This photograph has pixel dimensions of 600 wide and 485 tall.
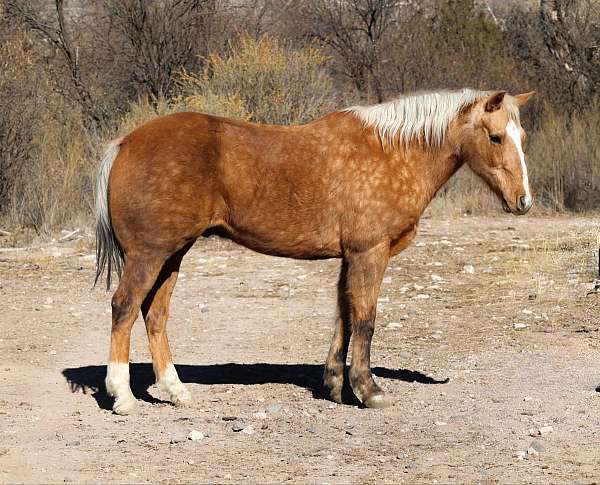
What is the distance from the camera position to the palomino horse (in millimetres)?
6453

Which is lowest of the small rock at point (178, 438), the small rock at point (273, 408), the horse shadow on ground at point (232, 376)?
the horse shadow on ground at point (232, 376)

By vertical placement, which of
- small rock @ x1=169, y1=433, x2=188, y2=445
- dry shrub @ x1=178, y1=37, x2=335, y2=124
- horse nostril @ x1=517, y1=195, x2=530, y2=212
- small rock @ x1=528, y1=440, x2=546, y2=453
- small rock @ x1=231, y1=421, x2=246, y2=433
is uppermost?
horse nostril @ x1=517, y1=195, x2=530, y2=212

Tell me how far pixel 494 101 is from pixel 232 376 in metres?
2.90

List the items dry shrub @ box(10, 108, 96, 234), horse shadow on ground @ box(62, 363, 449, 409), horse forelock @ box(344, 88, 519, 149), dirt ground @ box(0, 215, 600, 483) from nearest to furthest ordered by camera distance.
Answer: dirt ground @ box(0, 215, 600, 483)
horse forelock @ box(344, 88, 519, 149)
horse shadow on ground @ box(62, 363, 449, 409)
dry shrub @ box(10, 108, 96, 234)

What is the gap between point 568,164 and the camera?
56.9 ft

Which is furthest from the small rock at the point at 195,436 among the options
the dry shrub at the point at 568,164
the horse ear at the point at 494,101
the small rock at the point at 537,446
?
the dry shrub at the point at 568,164

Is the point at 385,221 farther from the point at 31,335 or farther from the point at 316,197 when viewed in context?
the point at 31,335

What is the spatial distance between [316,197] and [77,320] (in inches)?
153

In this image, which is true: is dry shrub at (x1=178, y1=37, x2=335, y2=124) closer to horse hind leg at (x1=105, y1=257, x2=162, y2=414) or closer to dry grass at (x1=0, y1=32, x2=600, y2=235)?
dry grass at (x1=0, y1=32, x2=600, y2=235)

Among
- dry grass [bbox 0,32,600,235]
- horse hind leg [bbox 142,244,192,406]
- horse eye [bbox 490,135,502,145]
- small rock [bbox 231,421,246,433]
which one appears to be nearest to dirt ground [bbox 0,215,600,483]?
small rock [bbox 231,421,246,433]

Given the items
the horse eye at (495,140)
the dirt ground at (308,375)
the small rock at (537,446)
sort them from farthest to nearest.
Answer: the horse eye at (495,140), the small rock at (537,446), the dirt ground at (308,375)

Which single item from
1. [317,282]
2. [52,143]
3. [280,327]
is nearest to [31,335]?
[280,327]

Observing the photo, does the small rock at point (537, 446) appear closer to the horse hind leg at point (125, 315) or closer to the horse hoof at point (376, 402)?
the horse hoof at point (376, 402)

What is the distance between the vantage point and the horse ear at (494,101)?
21.6 feet
